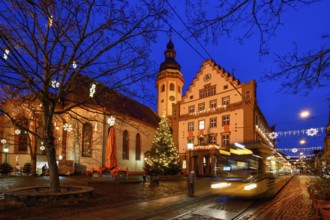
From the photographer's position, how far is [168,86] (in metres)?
59.4

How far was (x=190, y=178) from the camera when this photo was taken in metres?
18.0

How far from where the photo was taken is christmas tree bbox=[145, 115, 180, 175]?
36.7m

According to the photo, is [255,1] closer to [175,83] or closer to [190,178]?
[190,178]

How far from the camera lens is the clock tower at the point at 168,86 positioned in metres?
59.0

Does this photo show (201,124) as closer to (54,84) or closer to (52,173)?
(54,84)

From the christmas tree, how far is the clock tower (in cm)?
2044

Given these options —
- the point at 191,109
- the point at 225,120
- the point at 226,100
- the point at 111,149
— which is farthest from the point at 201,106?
the point at 111,149

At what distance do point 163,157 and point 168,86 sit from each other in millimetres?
24839

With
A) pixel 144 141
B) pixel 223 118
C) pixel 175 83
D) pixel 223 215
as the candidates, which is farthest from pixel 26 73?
pixel 175 83

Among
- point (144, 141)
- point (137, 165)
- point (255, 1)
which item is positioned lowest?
point (137, 165)

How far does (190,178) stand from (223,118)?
27.8 m

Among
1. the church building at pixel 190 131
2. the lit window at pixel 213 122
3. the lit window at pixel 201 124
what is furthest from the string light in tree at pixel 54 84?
the lit window at pixel 201 124

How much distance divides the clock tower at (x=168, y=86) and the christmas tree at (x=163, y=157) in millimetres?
20437

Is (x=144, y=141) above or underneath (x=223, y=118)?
underneath
